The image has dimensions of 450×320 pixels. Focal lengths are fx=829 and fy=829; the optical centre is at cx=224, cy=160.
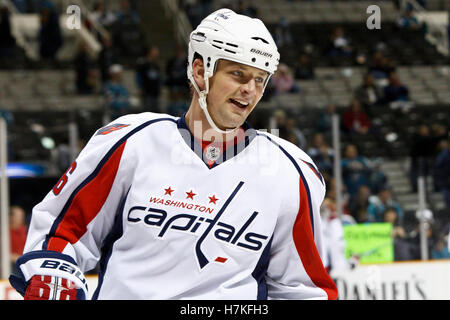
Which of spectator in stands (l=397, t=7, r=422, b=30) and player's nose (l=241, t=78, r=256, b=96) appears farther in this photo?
spectator in stands (l=397, t=7, r=422, b=30)

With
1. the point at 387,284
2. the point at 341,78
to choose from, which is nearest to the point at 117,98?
the point at 387,284

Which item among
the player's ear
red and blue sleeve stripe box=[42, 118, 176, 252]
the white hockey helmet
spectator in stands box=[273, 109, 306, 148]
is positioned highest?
spectator in stands box=[273, 109, 306, 148]

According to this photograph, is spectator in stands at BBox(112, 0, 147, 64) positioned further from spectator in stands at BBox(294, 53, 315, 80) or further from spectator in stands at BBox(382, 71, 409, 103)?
spectator in stands at BBox(382, 71, 409, 103)

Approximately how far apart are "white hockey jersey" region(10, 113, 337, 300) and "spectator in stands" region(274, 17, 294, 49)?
8.68 metres

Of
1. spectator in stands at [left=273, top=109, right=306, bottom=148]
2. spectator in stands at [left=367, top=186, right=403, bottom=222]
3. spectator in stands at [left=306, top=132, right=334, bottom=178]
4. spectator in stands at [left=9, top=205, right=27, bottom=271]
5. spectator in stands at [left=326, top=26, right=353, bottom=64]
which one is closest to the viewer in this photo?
spectator in stands at [left=9, top=205, right=27, bottom=271]

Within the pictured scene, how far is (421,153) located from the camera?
7742mm

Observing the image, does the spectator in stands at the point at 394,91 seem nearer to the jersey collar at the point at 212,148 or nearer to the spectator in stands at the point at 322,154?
the spectator in stands at the point at 322,154

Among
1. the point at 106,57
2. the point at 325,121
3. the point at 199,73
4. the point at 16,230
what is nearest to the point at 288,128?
the point at 325,121

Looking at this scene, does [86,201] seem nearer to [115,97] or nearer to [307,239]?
[307,239]

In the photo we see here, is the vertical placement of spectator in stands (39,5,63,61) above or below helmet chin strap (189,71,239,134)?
above

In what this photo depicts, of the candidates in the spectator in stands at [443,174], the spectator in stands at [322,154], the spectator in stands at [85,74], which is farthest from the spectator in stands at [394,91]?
the spectator in stands at [85,74]

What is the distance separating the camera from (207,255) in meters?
2.12

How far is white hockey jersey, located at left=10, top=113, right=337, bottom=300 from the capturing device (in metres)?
2.11

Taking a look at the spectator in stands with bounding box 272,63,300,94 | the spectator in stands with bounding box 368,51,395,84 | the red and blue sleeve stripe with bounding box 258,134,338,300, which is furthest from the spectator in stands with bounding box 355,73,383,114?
the red and blue sleeve stripe with bounding box 258,134,338,300
